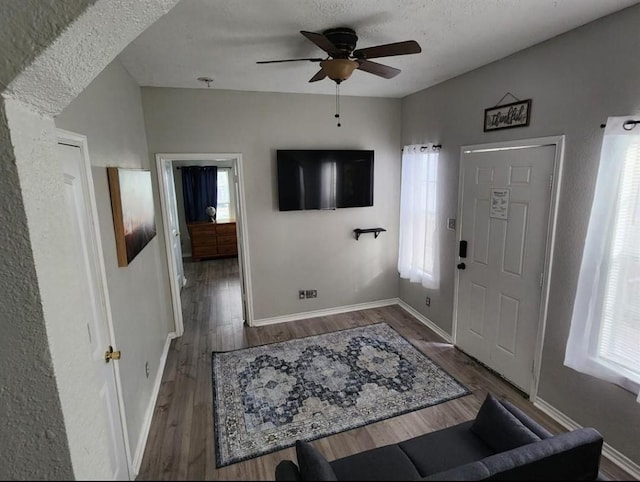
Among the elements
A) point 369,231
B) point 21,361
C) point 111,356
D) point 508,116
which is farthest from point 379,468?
point 369,231

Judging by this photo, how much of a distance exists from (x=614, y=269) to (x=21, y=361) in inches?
102

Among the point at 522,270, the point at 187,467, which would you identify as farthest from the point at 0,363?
the point at 522,270

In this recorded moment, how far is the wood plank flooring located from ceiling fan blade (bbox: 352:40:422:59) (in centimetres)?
197

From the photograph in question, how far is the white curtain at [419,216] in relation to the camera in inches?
142

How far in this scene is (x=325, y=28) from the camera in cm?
204

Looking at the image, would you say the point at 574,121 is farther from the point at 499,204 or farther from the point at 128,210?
the point at 128,210

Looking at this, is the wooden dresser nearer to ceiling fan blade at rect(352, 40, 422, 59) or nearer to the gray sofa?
ceiling fan blade at rect(352, 40, 422, 59)

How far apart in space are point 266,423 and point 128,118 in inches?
98.5

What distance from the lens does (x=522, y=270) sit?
2.60m

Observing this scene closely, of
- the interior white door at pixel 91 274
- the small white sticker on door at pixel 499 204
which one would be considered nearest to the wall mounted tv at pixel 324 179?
the small white sticker on door at pixel 499 204

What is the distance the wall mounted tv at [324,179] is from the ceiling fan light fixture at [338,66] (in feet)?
5.07

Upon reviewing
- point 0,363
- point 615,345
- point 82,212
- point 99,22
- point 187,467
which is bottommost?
point 615,345

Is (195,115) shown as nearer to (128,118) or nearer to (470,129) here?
(128,118)

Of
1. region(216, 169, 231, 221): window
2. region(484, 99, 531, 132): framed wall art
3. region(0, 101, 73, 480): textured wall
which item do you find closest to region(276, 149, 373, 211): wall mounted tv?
region(484, 99, 531, 132): framed wall art
